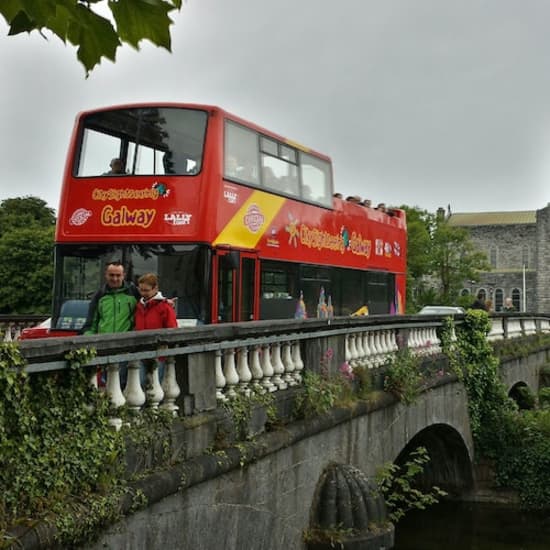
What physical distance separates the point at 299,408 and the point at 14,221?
47340mm

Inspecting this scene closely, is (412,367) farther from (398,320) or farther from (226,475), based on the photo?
(226,475)

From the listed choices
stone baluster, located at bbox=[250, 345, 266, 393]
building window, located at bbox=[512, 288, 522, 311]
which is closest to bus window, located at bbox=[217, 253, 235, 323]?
stone baluster, located at bbox=[250, 345, 266, 393]

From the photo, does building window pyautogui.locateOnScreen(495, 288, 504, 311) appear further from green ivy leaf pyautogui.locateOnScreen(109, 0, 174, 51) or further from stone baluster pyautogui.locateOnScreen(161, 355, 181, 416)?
green ivy leaf pyautogui.locateOnScreen(109, 0, 174, 51)

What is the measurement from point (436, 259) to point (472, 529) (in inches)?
1841

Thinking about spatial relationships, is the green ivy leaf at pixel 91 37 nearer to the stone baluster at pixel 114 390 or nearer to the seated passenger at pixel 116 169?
the stone baluster at pixel 114 390

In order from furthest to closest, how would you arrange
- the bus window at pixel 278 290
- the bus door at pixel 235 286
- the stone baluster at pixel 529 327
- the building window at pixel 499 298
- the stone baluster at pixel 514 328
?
1. the building window at pixel 499 298
2. the stone baluster at pixel 529 327
3. the stone baluster at pixel 514 328
4. the bus window at pixel 278 290
5. the bus door at pixel 235 286

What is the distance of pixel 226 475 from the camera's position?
5969 millimetres

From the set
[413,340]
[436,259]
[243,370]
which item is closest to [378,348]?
[413,340]

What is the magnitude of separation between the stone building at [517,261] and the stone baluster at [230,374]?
82098 millimetres

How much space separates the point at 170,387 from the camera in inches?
223

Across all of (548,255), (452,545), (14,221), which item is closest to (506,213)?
(548,255)

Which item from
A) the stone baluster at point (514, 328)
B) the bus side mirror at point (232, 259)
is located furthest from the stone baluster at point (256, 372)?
the stone baluster at point (514, 328)

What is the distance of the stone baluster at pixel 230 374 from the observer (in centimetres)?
645

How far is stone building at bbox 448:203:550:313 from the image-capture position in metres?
88.1
